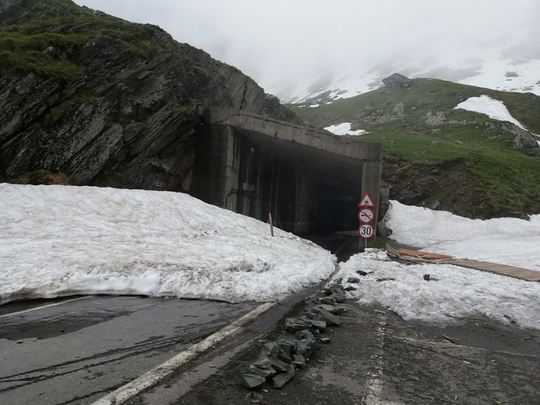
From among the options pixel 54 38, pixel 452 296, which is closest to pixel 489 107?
pixel 54 38

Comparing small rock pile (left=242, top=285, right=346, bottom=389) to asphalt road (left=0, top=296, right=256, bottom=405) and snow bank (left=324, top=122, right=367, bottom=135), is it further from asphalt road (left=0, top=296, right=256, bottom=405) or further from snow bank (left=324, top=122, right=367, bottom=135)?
snow bank (left=324, top=122, right=367, bottom=135)

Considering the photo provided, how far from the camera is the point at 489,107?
7625cm

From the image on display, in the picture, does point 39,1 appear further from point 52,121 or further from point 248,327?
point 248,327

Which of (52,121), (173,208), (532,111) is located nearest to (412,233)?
(173,208)

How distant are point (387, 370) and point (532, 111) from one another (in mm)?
82414

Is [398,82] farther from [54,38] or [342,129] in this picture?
[54,38]

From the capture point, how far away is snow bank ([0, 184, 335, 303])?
8.37 m

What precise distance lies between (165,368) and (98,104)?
21.9m

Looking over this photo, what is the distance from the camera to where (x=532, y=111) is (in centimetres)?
7169

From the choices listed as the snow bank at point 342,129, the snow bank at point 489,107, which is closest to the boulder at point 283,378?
the snow bank at point 342,129

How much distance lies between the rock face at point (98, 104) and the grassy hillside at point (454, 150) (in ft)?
75.0

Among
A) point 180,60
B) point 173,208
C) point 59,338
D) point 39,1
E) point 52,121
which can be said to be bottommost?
point 59,338

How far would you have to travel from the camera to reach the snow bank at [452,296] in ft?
24.5

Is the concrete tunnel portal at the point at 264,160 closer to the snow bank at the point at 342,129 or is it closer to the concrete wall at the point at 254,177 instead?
the concrete wall at the point at 254,177
